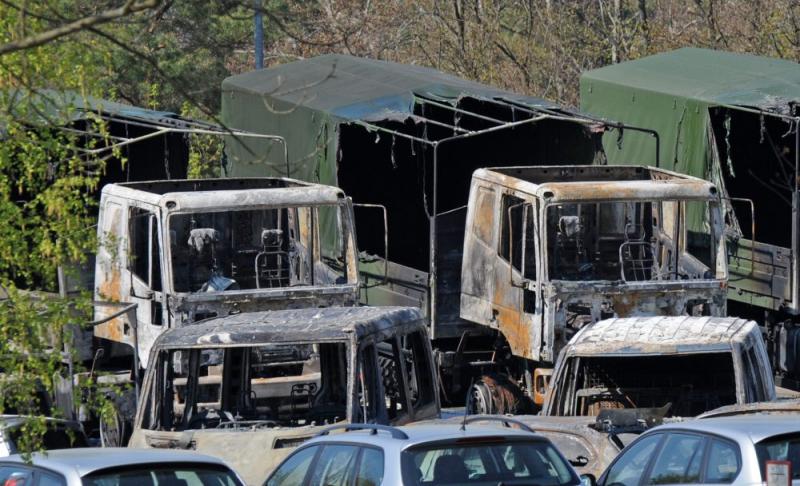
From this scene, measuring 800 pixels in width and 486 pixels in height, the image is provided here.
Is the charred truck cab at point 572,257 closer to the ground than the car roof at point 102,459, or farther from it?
closer to the ground

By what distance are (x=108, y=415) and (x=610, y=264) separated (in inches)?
391

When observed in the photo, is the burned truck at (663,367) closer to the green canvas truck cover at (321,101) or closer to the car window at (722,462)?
the car window at (722,462)

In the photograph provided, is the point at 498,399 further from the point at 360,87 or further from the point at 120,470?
the point at 120,470

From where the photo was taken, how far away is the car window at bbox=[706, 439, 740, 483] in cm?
930

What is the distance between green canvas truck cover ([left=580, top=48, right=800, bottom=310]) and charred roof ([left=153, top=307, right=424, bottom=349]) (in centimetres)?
687

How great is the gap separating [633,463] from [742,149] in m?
11.8

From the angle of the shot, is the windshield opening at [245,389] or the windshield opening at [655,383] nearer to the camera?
the windshield opening at [245,389]

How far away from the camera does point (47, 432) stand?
1345 cm

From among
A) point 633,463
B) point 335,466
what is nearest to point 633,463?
point 633,463

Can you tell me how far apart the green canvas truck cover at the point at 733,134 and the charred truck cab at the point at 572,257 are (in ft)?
4.58

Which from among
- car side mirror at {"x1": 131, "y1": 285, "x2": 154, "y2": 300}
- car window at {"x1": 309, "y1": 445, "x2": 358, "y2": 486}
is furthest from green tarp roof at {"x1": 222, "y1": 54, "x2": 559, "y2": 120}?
car window at {"x1": 309, "y1": 445, "x2": 358, "y2": 486}

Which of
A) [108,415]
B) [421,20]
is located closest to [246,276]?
[108,415]

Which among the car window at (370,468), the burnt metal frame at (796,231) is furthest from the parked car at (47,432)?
the burnt metal frame at (796,231)

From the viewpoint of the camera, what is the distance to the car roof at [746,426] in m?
9.29
